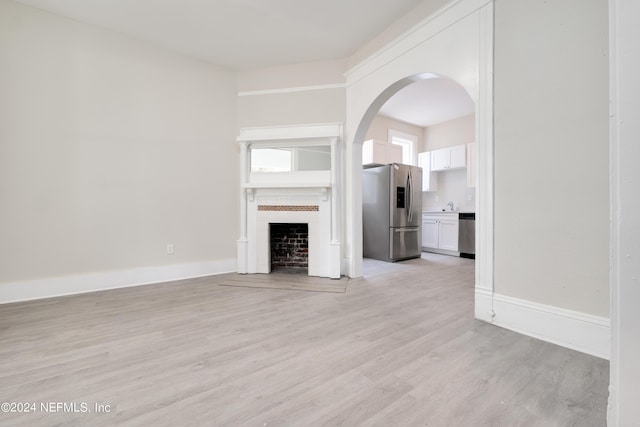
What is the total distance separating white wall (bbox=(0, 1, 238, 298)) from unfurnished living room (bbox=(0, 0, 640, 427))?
2 centimetres

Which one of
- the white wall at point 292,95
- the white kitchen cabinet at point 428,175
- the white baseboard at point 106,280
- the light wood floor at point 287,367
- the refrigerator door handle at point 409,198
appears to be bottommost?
the light wood floor at point 287,367

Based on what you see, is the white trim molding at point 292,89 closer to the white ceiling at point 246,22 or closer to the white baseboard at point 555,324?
the white ceiling at point 246,22

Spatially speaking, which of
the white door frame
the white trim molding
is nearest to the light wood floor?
the white door frame

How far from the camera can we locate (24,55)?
2.61 metres

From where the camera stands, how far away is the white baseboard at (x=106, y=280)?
2.58 metres

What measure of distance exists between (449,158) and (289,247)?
3914 millimetres

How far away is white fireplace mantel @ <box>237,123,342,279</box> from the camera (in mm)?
3490

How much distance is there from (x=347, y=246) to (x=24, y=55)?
3899 mm

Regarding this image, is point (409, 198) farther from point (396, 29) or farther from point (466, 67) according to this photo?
point (466, 67)

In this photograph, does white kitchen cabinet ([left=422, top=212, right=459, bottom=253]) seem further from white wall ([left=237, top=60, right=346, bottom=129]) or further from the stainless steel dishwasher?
white wall ([left=237, top=60, right=346, bottom=129])

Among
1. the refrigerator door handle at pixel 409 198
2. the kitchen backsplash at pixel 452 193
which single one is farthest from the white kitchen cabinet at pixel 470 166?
the refrigerator door handle at pixel 409 198

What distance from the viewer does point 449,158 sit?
18.3 feet

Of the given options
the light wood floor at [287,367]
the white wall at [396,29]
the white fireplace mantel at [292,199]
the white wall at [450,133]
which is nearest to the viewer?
the light wood floor at [287,367]

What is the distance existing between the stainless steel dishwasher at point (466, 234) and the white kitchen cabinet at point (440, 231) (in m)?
0.09
